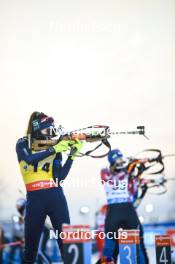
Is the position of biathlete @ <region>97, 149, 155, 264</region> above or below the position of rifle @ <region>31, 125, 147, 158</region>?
below

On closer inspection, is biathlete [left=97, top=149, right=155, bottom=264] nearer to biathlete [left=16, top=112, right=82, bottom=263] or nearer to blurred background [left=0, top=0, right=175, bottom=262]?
blurred background [left=0, top=0, right=175, bottom=262]

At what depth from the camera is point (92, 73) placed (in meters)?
3.59

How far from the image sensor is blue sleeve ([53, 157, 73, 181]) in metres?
3.48

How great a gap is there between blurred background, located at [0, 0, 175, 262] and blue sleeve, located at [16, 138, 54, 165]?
58 mm

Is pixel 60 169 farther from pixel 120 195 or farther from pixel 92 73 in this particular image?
pixel 92 73

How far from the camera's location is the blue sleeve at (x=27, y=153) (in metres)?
3.43

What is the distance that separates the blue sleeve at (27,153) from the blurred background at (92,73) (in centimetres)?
6

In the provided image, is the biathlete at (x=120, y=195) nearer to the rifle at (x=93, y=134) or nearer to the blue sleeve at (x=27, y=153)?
the rifle at (x=93, y=134)

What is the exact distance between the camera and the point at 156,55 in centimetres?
361

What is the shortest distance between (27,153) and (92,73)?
78 cm

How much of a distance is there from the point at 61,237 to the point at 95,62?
1.33 metres

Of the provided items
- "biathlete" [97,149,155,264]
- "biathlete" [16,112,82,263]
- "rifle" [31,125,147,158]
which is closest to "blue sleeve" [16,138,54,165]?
"biathlete" [16,112,82,263]

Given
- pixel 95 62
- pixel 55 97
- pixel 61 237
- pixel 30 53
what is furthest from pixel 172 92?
pixel 61 237

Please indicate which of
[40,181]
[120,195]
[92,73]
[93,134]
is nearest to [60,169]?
[40,181]
